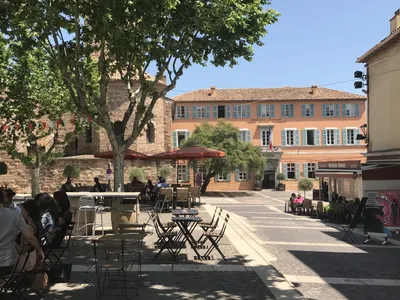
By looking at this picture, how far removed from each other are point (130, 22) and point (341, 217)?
10680 millimetres

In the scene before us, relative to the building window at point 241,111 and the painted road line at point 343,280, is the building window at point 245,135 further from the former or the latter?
the painted road line at point 343,280

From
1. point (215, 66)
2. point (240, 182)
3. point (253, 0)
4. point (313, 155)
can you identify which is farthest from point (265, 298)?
point (313, 155)

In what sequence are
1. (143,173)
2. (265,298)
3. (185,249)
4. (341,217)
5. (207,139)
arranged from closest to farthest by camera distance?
(265,298)
(185,249)
(341,217)
(143,173)
(207,139)

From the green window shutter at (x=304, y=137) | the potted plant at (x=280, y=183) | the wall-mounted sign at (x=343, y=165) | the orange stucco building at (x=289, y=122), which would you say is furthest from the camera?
the green window shutter at (x=304, y=137)

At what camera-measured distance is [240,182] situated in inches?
1747

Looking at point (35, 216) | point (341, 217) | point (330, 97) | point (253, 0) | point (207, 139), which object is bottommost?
point (341, 217)

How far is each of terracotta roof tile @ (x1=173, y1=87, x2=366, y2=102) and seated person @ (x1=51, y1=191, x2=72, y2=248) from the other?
38592mm

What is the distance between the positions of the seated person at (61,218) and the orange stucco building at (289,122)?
38.1m

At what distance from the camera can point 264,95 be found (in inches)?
1886

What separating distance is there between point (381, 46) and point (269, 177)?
95.9ft

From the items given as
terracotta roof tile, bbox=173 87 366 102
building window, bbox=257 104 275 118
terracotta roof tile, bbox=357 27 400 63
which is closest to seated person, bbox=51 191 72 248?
terracotta roof tile, bbox=357 27 400 63

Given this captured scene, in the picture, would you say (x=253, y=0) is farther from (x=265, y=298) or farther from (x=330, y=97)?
(x=330, y=97)

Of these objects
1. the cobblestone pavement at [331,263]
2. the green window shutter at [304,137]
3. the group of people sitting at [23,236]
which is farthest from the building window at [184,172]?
the group of people sitting at [23,236]

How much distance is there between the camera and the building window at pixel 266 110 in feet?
154
